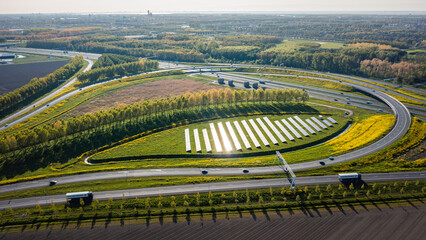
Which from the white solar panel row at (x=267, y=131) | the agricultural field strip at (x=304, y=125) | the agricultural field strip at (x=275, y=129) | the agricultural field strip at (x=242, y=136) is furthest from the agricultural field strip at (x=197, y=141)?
the agricultural field strip at (x=304, y=125)

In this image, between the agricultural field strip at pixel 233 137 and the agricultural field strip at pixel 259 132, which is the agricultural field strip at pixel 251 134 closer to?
the agricultural field strip at pixel 259 132

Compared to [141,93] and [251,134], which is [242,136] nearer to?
[251,134]

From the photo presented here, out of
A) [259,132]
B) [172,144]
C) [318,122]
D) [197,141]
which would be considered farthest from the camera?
[318,122]

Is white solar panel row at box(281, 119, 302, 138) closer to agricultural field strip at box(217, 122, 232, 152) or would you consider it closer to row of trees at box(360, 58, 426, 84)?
agricultural field strip at box(217, 122, 232, 152)

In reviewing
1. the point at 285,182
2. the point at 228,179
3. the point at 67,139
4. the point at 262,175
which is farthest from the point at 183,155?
the point at 67,139

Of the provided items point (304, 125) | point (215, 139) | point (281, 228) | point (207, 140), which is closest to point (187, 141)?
point (207, 140)
